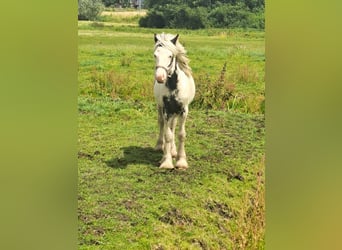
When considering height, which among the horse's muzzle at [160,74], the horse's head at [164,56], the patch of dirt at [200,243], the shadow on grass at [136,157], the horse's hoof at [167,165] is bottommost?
the patch of dirt at [200,243]

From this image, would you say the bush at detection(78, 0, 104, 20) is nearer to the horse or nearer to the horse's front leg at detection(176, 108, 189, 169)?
the horse

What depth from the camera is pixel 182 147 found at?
4496 mm

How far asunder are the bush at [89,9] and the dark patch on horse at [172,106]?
0.84m

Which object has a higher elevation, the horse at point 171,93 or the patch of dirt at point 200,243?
Answer: the horse at point 171,93

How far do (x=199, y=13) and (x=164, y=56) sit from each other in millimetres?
566

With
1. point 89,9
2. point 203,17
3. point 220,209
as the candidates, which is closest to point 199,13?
point 203,17

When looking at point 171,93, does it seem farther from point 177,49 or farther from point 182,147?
point 182,147

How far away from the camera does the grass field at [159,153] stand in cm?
433

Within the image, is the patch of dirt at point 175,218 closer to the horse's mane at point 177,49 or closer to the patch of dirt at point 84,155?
the patch of dirt at point 84,155

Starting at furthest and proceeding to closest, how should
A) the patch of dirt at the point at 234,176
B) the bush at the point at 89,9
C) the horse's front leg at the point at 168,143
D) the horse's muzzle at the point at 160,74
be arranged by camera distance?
the patch of dirt at the point at 234,176 → the horse's front leg at the point at 168,143 → the bush at the point at 89,9 → the horse's muzzle at the point at 160,74

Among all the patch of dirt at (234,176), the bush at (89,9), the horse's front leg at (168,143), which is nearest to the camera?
the bush at (89,9)

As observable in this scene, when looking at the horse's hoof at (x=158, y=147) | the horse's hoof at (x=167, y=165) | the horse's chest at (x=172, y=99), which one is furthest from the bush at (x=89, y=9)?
the horse's hoof at (x=167, y=165)
